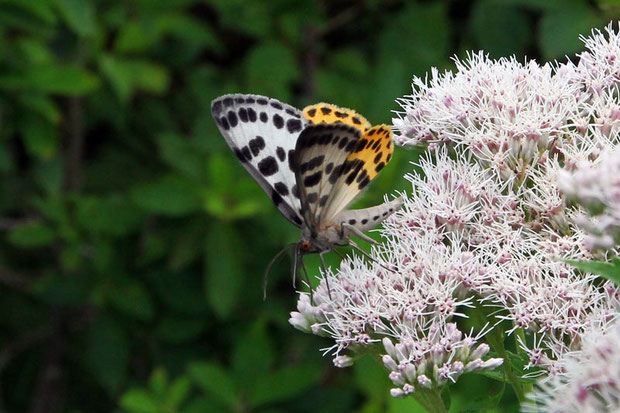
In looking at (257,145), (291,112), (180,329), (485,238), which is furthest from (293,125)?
(180,329)

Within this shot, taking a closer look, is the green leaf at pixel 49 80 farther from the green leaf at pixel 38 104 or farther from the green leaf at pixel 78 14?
the green leaf at pixel 78 14

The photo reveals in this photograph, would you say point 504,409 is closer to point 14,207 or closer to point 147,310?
point 147,310

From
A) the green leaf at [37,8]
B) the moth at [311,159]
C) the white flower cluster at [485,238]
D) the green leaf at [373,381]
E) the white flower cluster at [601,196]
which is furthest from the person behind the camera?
the green leaf at [373,381]

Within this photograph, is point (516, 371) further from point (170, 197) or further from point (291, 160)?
point (170, 197)

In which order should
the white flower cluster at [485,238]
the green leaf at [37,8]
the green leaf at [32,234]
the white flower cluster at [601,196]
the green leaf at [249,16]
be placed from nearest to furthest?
the white flower cluster at [601,196], the white flower cluster at [485,238], the green leaf at [37,8], the green leaf at [32,234], the green leaf at [249,16]

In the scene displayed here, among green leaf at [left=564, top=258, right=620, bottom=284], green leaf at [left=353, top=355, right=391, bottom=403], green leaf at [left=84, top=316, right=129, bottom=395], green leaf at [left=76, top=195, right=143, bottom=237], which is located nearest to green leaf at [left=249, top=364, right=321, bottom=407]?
green leaf at [left=353, top=355, right=391, bottom=403]

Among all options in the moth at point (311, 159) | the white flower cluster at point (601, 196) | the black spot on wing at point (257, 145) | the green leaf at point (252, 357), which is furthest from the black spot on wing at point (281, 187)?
the green leaf at point (252, 357)
